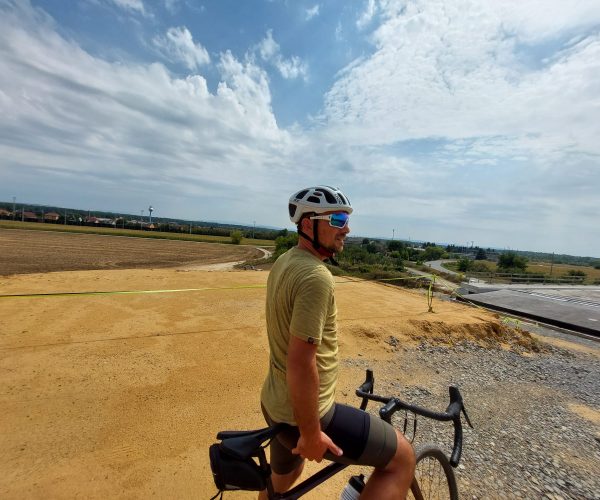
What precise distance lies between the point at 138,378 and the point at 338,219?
5114 mm

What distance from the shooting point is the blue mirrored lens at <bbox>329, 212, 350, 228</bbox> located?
5.85ft

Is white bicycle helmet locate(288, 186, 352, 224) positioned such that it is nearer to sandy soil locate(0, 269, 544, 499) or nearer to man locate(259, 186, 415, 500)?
man locate(259, 186, 415, 500)

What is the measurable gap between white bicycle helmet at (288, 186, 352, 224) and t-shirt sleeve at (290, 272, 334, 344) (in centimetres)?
45

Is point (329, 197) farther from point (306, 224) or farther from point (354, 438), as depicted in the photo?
point (354, 438)

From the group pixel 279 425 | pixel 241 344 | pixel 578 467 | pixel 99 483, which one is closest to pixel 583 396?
pixel 578 467

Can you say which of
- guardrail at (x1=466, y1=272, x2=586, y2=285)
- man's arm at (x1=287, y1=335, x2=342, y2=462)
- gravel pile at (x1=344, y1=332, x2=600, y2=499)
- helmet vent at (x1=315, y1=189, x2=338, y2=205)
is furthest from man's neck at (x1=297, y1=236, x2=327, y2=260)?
guardrail at (x1=466, y1=272, x2=586, y2=285)

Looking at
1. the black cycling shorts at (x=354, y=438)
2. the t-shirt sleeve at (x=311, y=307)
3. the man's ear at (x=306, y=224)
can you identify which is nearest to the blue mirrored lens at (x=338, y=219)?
the man's ear at (x=306, y=224)

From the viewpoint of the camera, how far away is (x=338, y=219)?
1.81 m

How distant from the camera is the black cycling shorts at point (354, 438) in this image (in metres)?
1.64

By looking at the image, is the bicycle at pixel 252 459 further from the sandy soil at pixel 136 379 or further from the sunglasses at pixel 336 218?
the sandy soil at pixel 136 379

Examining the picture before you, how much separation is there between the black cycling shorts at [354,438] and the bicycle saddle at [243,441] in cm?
17

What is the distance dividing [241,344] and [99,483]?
411cm

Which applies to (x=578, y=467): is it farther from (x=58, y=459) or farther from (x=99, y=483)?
(x=58, y=459)

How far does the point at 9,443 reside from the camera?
360cm
